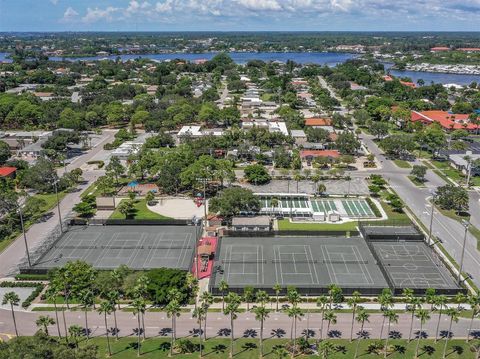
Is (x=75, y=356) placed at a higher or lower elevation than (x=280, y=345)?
higher

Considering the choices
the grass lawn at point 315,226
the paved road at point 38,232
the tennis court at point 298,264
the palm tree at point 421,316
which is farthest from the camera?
the grass lawn at point 315,226

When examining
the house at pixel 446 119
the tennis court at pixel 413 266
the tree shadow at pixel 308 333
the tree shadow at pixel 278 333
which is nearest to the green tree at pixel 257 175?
the tennis court at pixel 413 266

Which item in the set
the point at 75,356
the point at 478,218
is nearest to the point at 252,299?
the point at 75,356

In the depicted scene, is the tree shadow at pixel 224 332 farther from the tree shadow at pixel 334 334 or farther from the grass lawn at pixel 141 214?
the grass lawn at pixel 141 214

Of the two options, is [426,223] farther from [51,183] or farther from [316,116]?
[316,116]

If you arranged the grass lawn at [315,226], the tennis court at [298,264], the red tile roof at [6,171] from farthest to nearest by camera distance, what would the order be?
the red tile roof at [6,171] → the grass lawn at [315,226] → the tennis court at [298,264]

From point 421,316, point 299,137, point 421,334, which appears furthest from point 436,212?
point 299,137
